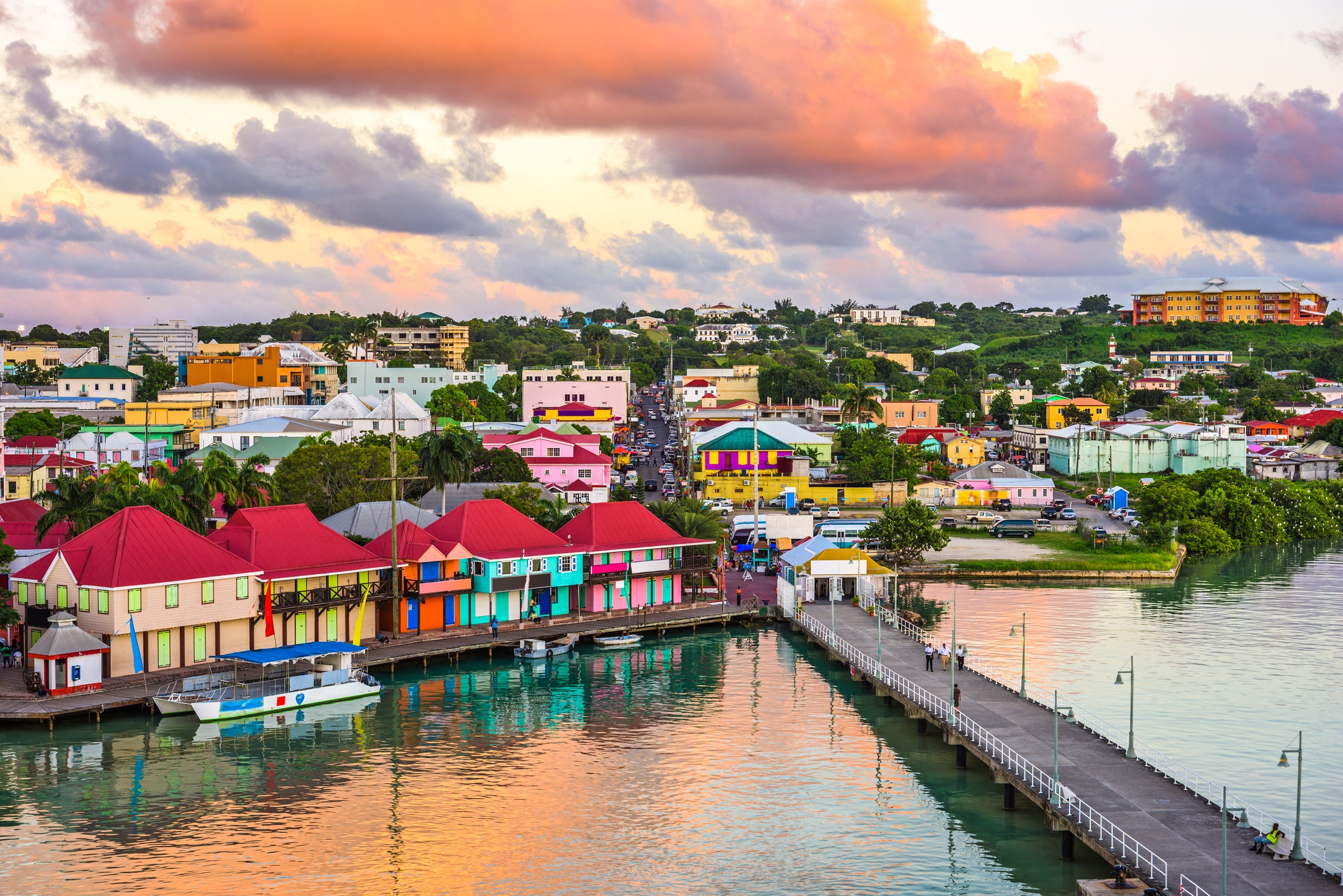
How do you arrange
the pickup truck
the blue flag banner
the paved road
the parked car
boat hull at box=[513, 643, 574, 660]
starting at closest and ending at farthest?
the paved road
the blue flag banner
boat hull at box=[513, 643, 574, 660]
the parked car
the pickup truck

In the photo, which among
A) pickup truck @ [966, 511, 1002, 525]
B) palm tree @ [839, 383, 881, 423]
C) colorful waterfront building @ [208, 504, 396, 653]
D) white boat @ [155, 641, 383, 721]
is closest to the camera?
white boat @ [155, 641, 383, 721]

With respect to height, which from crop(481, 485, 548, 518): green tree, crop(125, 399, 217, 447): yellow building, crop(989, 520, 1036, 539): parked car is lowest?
crop(989, 520, 1036, 539): parked car

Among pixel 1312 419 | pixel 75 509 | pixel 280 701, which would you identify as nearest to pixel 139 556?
pixel 280 701

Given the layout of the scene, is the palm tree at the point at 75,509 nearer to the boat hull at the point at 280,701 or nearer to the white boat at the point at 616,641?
→ the boat hull at the point at 280,701

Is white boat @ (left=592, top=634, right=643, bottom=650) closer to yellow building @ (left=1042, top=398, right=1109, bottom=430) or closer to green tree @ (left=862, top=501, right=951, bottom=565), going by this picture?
green tree @ (left=862, top=501, right=951, bottom=565)

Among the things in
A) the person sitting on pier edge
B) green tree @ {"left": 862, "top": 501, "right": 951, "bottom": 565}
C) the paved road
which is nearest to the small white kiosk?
the paved road

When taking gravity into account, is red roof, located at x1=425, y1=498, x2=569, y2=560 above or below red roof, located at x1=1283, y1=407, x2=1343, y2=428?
below

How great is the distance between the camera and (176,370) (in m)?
167

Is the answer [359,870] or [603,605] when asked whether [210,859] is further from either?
[603,605]

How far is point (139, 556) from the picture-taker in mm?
48125

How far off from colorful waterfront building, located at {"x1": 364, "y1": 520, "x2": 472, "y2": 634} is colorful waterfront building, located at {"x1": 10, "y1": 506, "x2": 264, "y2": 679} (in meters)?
8.06

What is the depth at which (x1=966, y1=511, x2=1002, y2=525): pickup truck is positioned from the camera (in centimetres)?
9856

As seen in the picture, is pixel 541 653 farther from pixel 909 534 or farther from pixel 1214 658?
pixel 1214 658

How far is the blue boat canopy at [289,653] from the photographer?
A: 48.6 metres
